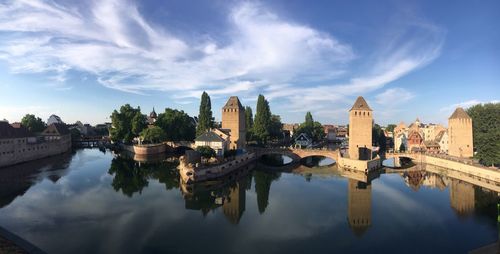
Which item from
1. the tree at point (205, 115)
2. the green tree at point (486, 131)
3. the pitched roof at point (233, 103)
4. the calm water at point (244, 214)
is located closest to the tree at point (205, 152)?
the calm water at point (244, 214)

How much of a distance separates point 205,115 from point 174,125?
6.91 m

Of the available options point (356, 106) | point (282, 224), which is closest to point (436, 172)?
point (356, 106)

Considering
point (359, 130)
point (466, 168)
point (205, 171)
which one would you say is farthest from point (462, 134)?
point (205, 171)

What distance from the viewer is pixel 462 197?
2639cm

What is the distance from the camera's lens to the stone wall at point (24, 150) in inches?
1409

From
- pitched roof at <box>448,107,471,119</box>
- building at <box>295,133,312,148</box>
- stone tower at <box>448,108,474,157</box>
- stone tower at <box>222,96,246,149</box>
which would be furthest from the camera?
building at <box>295,133,312,148</box>

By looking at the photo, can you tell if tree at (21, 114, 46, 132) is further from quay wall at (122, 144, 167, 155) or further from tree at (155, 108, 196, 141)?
tree at (155, 108, 196, 141)

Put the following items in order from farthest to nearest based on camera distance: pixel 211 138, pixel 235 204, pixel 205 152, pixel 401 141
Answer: pixel 401 141 < pixel 211 138 < pixel 205 152 < pixel 235 204

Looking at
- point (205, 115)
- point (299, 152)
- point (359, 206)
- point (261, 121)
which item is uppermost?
point (205, 115)

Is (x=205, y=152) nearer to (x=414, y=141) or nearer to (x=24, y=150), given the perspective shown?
(x=24, y=150)

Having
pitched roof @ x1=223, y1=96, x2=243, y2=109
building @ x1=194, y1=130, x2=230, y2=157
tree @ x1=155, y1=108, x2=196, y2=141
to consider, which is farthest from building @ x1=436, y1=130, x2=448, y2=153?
tree @ x1=155, y1=108, x2=196, y2=141

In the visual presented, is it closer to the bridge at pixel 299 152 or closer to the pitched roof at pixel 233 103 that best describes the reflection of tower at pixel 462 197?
the bridge at pixel 299 152

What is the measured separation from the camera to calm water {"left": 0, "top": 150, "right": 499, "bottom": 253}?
15664mm

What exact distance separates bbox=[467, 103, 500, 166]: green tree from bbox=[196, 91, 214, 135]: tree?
42.5 meters
